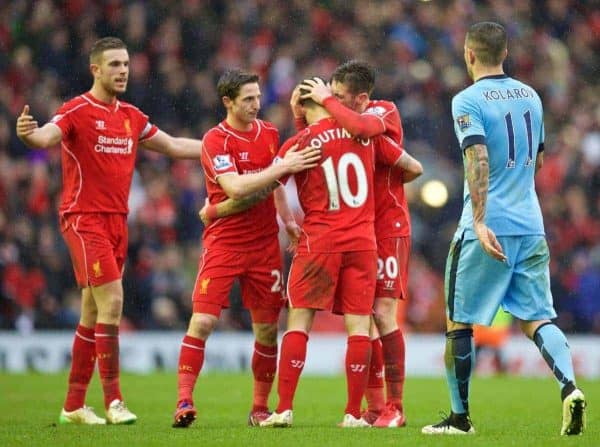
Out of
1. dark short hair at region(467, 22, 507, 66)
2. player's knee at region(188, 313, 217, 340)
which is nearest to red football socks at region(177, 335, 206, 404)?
player's knee at region(188, 313, 217, 340)

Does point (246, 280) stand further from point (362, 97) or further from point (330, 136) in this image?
point (362, 97)

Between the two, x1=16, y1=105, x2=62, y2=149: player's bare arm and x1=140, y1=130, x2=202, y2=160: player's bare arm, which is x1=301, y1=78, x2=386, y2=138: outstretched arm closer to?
x1=140, y1=130, x2=202, y2=160: player's bare arm

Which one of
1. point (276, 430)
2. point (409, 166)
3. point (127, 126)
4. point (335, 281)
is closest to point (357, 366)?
point (335, 281)

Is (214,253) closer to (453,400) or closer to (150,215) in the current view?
(453,400)

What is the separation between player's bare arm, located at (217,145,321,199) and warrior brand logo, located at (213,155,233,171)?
0.08 metres

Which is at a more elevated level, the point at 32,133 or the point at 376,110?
the point at 376,110

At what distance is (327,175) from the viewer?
865 centimetres

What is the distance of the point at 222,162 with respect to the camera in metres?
8.92

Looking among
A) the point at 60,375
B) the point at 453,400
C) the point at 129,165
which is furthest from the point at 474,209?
the point at 60,375

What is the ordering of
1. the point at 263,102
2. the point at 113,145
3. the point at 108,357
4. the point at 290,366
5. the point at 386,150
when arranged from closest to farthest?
the point at 290,366, the point at 386,150, the point at 108,357, the point at 113,145, the point at 263,102

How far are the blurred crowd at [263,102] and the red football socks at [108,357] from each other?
8177 millimetres

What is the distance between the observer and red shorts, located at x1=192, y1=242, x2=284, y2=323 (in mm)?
9070

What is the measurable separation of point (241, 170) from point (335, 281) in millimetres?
1077

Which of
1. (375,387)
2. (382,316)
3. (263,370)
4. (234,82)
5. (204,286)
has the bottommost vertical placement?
(375,387)
